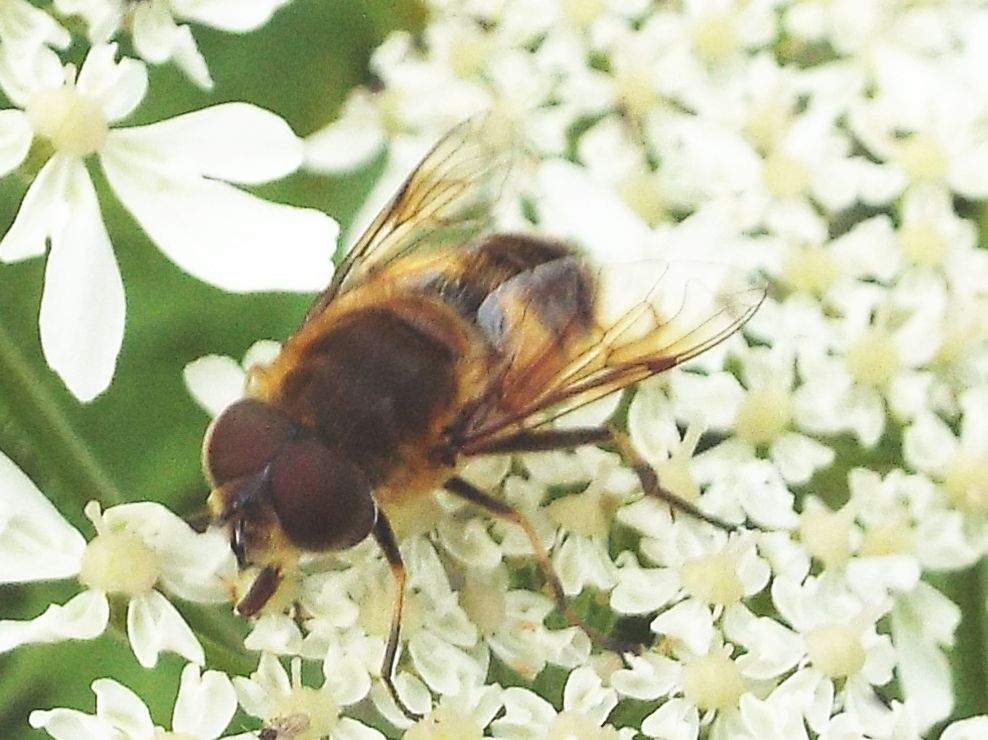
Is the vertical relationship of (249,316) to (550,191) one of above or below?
below

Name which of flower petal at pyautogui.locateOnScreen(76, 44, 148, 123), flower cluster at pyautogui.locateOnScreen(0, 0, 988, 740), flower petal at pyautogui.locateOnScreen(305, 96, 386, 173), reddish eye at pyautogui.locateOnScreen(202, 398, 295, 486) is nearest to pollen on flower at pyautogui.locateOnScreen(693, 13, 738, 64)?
flower cluster at pyautogui.locateOnScreen(0, 0, 988, 740)

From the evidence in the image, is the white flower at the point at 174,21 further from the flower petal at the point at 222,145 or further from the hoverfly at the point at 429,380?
the hoverfly at the point at 429,380

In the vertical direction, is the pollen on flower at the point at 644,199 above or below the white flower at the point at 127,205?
below

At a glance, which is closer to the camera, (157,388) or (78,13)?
(78,13)

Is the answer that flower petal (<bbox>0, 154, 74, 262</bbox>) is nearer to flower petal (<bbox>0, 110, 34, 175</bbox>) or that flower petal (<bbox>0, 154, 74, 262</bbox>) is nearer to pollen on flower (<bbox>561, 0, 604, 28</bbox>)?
flower petal (<bbox>0, 110, 34, 175</bbox>)

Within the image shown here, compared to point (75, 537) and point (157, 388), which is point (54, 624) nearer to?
point (75, 537)

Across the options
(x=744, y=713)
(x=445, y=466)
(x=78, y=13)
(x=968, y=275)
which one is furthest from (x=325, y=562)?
(x=968, y=275)

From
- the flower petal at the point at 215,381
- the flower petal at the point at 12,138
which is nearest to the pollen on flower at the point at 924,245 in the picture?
the flower petal at the point at 215,381
